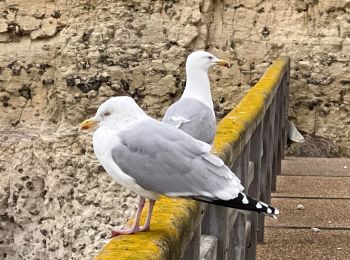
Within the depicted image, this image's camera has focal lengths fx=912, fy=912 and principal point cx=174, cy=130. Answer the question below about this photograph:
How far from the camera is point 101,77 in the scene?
10.0 meters

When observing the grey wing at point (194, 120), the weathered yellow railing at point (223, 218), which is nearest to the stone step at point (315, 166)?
the weathered yellow railing at point (223, 218)

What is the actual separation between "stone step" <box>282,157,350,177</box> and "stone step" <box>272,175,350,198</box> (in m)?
0.25

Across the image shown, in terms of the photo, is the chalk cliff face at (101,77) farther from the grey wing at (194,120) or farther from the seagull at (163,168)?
the seagull at (163,168)

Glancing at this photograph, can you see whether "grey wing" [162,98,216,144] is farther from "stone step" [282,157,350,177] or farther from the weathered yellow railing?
"stone step" [282,157,350,177]

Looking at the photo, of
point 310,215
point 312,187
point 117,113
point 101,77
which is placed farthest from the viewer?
point 101,77

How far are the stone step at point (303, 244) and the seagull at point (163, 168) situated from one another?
9.00 ft

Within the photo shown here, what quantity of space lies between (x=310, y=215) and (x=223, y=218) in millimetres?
2641

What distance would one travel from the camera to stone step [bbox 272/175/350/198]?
6594 millimetres

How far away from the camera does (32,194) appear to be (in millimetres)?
10336

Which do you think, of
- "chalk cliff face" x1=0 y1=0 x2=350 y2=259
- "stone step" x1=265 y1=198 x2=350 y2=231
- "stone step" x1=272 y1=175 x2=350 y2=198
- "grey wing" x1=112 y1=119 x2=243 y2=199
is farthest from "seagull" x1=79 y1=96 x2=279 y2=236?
"chalk cliff face" x1=0 y1=0 x2=350 y2=259

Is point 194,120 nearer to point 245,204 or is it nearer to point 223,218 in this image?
point 223,218

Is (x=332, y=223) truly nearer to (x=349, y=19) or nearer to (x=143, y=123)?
(x=143, y=123)

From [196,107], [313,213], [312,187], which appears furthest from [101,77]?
[196,107]

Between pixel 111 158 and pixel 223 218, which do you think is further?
pixel 223 218
